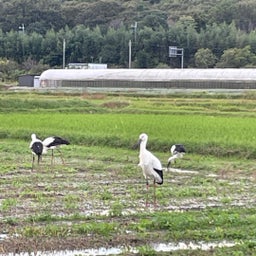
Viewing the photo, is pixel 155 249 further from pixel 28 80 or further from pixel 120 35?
pixel 120 35

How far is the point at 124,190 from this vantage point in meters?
10.8

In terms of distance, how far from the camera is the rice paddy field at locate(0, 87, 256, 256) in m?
6.90

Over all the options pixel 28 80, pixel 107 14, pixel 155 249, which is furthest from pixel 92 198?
pixel 107 14

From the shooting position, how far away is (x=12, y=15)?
270ft

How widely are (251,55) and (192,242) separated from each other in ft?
176

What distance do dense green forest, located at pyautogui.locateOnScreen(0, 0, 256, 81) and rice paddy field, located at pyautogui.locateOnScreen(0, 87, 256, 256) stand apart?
40.9 metres

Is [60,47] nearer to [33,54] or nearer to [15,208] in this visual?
[33,54]

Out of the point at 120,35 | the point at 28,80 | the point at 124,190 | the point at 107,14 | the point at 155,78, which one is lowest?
the point at 124,190

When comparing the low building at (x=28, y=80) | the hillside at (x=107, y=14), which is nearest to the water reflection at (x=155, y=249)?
the low building at (x=28, y=80)

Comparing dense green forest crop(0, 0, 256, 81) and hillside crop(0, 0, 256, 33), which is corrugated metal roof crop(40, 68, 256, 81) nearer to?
dense green forest crop(0, 0, 256, 81)

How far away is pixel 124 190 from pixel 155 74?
3665cm

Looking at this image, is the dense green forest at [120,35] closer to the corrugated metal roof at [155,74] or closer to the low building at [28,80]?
the low building at [28,80]

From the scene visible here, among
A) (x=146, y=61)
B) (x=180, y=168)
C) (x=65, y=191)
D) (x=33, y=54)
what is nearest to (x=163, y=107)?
(x=180, y=168)

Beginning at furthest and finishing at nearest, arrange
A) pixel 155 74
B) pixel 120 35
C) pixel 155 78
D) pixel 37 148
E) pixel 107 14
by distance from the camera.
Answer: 1. pixel 107 14
2. pixel 120 35
3. pixel 155 74
4. pixel 155 78
5. pixel 37 148
